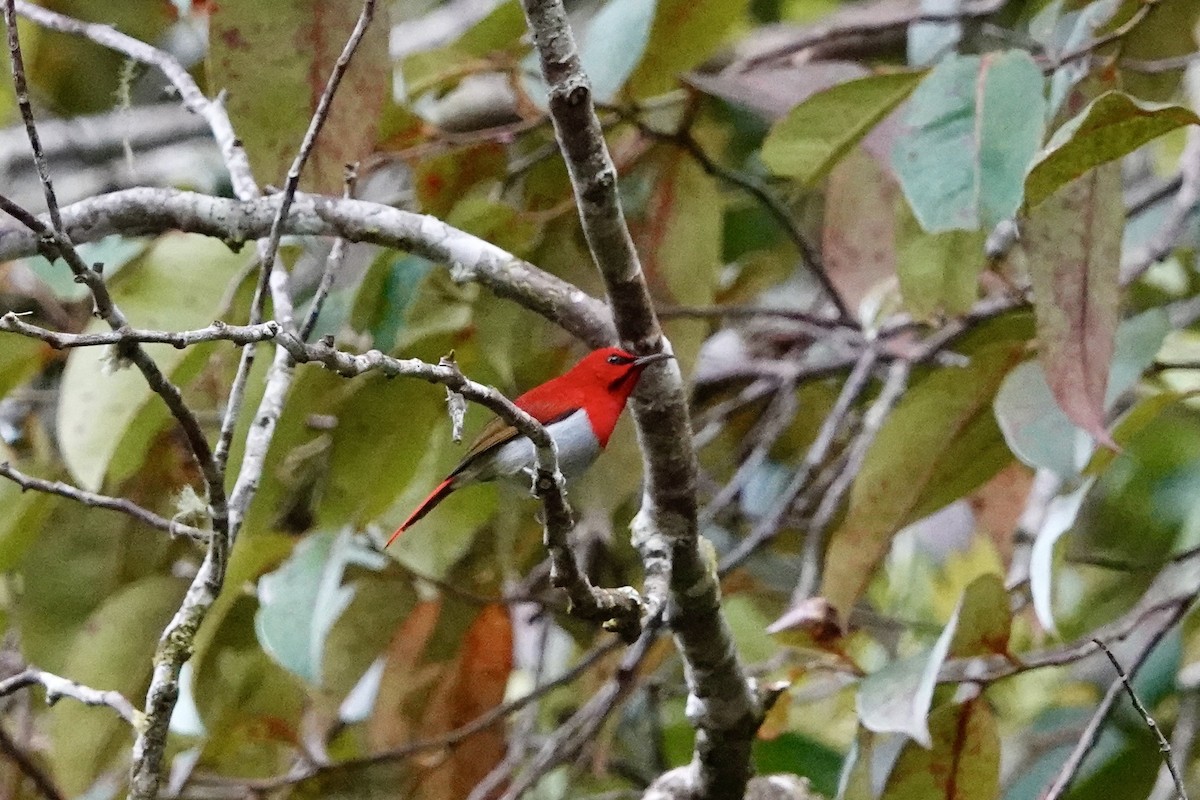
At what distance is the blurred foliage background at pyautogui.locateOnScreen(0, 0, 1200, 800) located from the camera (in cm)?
219

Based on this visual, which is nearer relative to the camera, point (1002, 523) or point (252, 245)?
point (252, 245)

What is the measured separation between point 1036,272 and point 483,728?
Answer: 57.7 inches

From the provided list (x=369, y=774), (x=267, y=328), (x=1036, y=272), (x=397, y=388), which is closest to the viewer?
(x=267, y=328)

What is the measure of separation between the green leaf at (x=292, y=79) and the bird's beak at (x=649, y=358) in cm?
70

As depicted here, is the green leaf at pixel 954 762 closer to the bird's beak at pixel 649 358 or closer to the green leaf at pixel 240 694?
the bird's beak at pixel 649 358

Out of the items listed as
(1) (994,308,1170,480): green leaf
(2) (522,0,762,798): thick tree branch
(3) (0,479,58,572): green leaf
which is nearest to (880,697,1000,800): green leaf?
(2) (522,0,762,798): thick tree branch

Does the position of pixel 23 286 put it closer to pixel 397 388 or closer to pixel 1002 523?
pixel 397 388

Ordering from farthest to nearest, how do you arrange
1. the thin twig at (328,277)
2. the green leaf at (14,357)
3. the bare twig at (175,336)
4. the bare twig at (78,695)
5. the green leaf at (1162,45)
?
the green leaf at (1162,45)
the green leaf at (14,357)
the thin twig at (328,277)
the bare twig at (78,695)
the bare twig at (175,336)

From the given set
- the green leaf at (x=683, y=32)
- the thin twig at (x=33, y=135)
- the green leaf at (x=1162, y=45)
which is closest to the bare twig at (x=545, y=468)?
the thin twig at (x=33, y=135)

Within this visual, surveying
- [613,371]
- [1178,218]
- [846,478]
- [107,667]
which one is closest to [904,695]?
[613,371]

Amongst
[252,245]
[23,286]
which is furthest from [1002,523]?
[23,286]

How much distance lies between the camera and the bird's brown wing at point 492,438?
2348mm

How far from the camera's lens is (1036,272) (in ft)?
7.20

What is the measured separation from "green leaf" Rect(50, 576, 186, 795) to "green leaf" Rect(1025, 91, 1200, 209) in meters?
1.76
